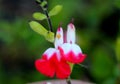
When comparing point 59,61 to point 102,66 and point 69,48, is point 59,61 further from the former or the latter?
point 102,66

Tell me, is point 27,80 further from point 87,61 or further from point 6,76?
point 87,61

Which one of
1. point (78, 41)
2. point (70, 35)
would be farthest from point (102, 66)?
point (70, 35)

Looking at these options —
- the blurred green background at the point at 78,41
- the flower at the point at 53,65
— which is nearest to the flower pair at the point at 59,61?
the flower at the point at 53,65

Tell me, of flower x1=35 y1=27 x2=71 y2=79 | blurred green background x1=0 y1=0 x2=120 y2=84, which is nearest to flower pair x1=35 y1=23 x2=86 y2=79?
flower x1=35 y1=27 x2=71 y2=79

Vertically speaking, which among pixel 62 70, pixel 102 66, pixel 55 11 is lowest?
pixel 102 66

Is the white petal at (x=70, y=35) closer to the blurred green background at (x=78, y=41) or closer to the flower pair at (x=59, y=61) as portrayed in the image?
the flower pair at (x=59, y=61)

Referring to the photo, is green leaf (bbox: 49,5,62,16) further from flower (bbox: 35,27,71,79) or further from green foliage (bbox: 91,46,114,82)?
green foliage (bbox: 91,46,114,82)

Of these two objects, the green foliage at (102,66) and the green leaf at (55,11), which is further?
the green foliage at (102,66)

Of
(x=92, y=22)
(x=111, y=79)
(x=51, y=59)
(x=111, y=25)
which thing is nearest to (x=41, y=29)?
(x=51, y=59)
